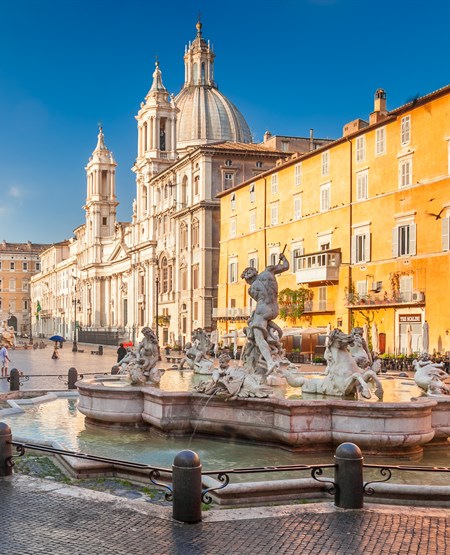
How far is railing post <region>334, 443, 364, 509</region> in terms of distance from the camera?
8305 millimetres

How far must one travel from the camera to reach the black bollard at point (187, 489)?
25.8 ft

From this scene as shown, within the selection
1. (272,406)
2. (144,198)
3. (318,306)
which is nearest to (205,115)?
(144,198)

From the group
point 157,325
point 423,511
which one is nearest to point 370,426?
point 423,511

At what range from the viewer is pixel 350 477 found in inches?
327

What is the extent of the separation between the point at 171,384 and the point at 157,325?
50.7 meters

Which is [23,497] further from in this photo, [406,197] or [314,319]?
[314,319]

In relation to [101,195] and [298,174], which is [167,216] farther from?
[101,195]

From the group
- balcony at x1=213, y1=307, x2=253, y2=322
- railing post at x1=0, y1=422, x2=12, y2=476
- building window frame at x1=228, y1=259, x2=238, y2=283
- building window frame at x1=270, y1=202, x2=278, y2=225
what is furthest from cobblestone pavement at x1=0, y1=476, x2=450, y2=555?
building window frame at x1=228, y1=259, x2=238, y2=283

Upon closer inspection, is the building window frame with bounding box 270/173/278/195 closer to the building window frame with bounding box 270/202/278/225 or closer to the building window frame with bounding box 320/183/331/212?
the building window frame with bounding box 270/202/278/225

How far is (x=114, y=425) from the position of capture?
14.1 metres

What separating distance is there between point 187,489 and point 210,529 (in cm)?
47

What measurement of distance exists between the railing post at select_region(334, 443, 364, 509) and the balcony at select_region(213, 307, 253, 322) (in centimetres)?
4264

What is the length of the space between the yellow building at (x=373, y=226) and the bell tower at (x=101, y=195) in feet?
171

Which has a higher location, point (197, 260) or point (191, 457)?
point (197, 260)
